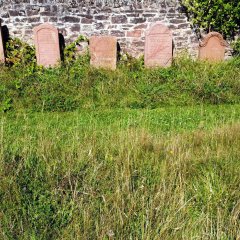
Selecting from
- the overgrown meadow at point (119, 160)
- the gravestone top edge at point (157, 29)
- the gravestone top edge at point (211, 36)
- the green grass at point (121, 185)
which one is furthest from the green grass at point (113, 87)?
the green grass at point (121, 185)

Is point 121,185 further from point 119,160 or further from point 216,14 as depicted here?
point 216,14

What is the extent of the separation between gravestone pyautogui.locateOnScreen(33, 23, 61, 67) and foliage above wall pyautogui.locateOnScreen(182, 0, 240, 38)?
3751 millimetres

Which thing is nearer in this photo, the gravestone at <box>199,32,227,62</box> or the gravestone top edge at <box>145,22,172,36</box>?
the gravestone top edge at <box>145,22,172,36</box>

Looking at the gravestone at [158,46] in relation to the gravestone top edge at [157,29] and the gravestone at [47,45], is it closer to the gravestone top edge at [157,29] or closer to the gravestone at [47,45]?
the gravestone top edge at [157,29]

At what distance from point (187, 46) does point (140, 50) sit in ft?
4.69

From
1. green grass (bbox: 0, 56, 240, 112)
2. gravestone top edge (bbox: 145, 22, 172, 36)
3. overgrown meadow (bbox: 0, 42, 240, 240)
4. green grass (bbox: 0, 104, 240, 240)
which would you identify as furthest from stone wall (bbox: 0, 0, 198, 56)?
green grass (bbox: 0, 104, 240, 240)

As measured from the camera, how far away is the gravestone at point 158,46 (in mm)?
8609

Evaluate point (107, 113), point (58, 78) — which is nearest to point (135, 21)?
point (58, 78)

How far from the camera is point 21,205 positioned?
3434 millimetres

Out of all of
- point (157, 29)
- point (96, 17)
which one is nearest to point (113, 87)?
point (157, 29)

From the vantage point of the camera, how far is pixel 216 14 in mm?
9523

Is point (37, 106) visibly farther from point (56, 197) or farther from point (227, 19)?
point (227, 19)

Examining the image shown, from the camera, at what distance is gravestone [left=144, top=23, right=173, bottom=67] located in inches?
339

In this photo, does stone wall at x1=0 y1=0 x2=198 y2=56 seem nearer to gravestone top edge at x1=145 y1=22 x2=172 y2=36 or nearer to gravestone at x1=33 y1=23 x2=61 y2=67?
gravestone at x1=33 y1=23 x2=61 y2=67
